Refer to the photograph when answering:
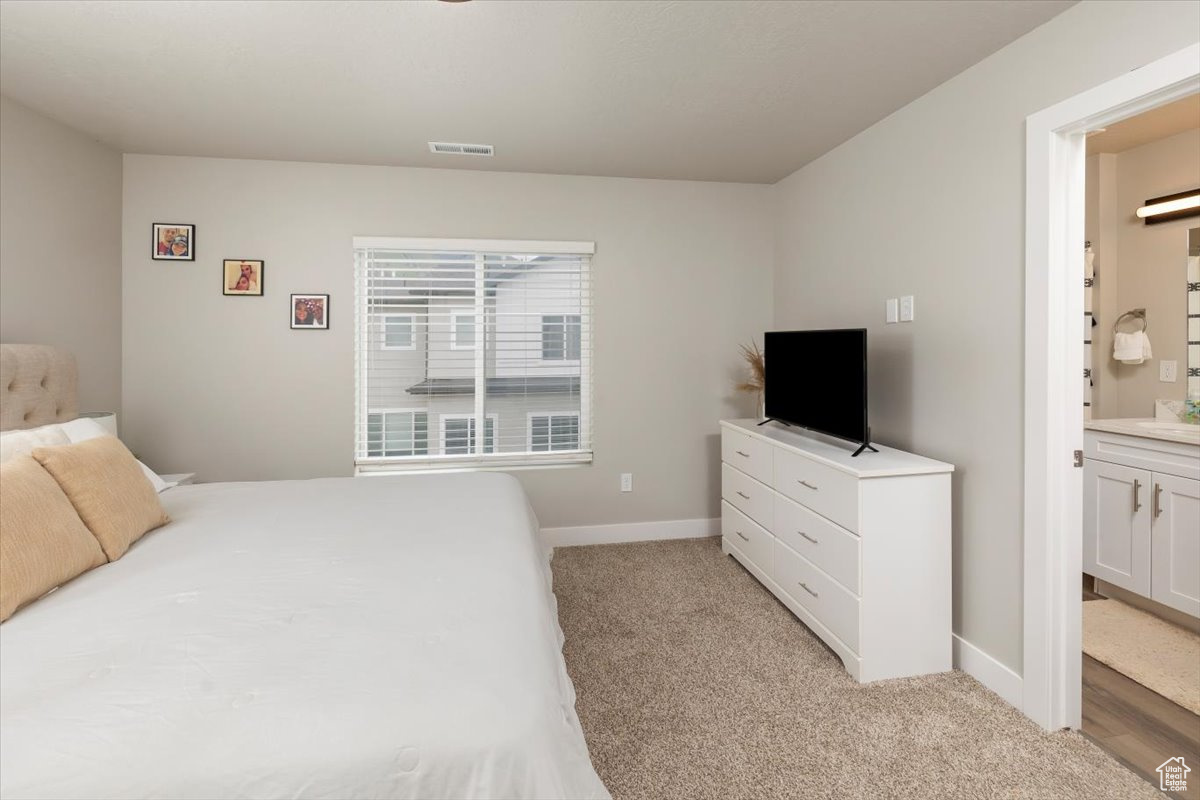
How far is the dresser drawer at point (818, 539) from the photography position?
2.31 metres

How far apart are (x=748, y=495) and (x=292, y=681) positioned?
8.69 feet

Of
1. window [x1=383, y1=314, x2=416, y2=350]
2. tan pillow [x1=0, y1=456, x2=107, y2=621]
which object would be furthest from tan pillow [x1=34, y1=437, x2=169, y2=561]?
window [x1=383, y1=314, x2=416, y2=350]

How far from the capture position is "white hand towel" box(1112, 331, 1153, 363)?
3118 mm

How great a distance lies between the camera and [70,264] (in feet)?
9.78

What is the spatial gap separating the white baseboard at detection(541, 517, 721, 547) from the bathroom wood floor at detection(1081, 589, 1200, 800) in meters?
2.19

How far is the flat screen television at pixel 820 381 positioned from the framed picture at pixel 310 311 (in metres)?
2.77

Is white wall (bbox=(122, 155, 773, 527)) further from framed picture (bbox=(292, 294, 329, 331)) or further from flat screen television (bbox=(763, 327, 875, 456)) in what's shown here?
flat screen television (bbox=(763, 327, 875, 456))

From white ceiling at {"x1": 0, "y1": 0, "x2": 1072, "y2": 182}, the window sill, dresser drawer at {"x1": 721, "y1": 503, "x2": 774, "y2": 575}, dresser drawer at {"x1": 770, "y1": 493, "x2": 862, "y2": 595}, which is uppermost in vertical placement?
white ceiling at {"x1": 0, "y1": 0, "x2": 1072, "y2": 182}

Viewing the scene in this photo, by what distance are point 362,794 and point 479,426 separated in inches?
116

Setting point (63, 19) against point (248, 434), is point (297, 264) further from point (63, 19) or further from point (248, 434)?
point (63, 19)


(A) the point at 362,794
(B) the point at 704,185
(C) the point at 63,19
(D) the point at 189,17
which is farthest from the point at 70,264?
(B) the point at 704,185

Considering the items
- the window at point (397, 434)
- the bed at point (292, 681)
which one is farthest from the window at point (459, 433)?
the bed at point (292, 681)

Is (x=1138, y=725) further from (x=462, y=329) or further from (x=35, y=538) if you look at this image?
(x=462, y=329)

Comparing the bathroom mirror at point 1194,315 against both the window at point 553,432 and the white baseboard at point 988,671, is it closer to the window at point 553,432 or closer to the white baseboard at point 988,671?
the white baseboard at point 988,671
